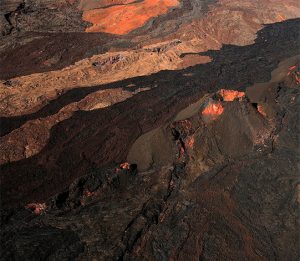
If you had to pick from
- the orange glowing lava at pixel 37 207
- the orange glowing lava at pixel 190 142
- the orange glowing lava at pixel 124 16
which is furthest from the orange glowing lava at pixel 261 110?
the orange glowing lava at pixel 124 16

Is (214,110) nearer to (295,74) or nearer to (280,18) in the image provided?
(295,74)

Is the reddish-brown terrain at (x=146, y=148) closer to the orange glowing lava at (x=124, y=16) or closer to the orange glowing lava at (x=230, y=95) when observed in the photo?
the orange glowing lava at (x=230, y=95)

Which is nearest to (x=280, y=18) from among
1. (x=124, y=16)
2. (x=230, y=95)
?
(x=124, y=16)

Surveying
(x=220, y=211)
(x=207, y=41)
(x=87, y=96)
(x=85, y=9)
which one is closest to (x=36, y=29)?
(x=85, y=9)

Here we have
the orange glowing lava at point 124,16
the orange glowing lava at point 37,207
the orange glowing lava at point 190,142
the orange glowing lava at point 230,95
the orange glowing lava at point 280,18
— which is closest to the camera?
the orange glowing lava at point 37,207

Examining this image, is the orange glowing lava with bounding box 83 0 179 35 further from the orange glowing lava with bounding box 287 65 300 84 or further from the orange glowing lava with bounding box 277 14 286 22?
the orange glowing lava with bounding box 287 65 300 84

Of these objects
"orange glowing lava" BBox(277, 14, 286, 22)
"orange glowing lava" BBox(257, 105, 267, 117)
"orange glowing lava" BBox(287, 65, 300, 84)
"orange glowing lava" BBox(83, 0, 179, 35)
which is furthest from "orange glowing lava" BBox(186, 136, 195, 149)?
"orange glowing lava" BBox(277, 14, 286, 22)

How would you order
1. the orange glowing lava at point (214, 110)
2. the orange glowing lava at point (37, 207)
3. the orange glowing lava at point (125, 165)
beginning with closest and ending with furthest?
the orange glowing lava at point (37, 207)
the orange glowing lava at point (125, 165)
the orange glowing lava at point (214, 110)
